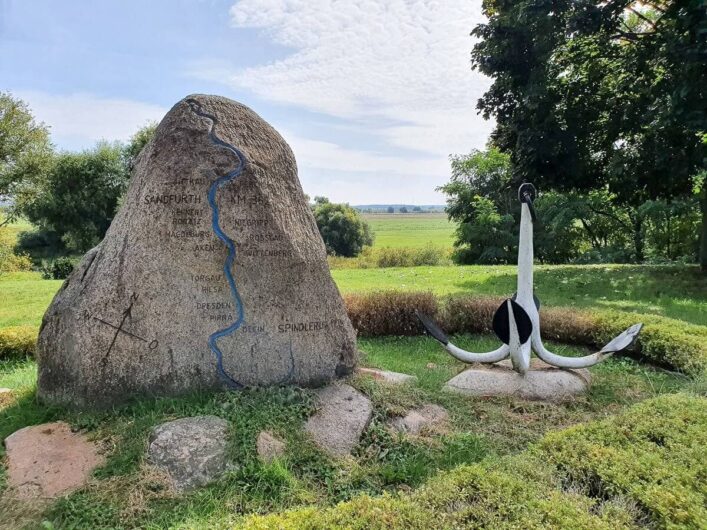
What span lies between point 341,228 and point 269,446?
36334 mm

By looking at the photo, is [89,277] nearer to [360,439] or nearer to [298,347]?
[298,347]

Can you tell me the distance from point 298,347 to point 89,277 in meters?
2.10

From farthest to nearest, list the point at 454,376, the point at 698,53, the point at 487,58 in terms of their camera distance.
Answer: the point at 487,58 → the point at 698,53 → the point at 454,376

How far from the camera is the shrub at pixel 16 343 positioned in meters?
8.12

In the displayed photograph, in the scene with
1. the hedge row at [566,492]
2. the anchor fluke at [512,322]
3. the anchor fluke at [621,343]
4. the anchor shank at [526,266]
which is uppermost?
the anchor shank at [526,266]

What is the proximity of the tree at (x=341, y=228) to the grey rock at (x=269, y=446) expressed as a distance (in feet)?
116

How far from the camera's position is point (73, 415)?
15.6ft

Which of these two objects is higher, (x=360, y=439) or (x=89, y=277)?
(x=89, y=277)

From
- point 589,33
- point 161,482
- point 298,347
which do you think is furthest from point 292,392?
point 589,33

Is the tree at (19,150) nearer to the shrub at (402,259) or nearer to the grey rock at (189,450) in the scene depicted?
the shrub at (402,259)

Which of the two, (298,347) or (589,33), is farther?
(589,33)

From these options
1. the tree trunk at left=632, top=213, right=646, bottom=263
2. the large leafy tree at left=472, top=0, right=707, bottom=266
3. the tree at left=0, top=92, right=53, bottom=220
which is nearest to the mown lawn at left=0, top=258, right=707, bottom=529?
the large leafy tree at left=472, top=0, right=707, bottom=266

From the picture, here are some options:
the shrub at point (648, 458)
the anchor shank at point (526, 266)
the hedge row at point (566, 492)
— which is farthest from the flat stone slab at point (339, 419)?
the anchor shank at point (526, 266)

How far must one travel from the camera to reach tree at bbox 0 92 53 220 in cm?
1734
